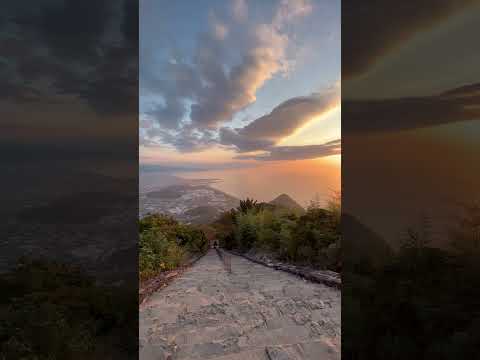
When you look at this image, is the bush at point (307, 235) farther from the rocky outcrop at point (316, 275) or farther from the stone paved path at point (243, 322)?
the stone paved path at point (243, 322)

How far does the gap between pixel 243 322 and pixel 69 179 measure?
2.12 metres

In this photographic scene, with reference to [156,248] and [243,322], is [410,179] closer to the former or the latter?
[243,322]

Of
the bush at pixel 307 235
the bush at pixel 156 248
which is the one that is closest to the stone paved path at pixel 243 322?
the bush at pixel 307 235

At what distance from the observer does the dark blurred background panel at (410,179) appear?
1112mm

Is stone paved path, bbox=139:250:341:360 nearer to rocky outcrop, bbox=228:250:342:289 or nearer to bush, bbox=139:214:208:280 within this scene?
rocky outcrop, bbox=228:250:342:289

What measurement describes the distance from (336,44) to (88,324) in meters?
3.90

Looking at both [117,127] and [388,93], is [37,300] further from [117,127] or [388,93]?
[388,93]

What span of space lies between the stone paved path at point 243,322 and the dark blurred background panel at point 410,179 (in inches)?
37.1

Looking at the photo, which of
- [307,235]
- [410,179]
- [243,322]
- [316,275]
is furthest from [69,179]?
[307,235]

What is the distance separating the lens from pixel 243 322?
243 centimetres

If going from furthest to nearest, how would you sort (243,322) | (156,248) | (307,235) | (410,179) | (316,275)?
(156,248)
(307,235)
(316,275)
(243,322)
(410,179)

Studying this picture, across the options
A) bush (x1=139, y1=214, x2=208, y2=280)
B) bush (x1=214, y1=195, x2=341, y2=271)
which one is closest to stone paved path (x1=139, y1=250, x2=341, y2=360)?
bush (x1=214, y1=195, x2=341, y2=271)

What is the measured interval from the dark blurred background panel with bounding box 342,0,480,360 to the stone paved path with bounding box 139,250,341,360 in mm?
942

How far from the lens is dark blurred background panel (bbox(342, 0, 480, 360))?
1112 mm
